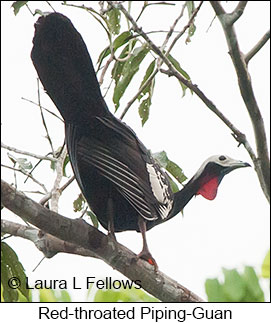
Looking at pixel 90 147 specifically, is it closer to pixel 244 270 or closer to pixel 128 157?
pixel 128 157

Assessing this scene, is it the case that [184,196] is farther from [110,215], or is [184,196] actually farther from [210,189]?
[110,215]

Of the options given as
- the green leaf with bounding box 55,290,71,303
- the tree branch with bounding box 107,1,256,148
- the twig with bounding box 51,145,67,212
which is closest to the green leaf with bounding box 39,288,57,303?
the green leaf with bounding box 55,290,71,303

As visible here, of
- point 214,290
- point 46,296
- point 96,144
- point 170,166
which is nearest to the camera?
point 96,144

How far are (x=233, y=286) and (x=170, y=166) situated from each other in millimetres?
2746

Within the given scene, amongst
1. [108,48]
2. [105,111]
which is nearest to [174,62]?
[108,48]

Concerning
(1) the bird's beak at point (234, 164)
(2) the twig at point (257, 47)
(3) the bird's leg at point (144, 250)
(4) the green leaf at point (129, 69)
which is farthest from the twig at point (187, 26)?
(1) the bird's beak at point (234, 164)

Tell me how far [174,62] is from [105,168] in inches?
31.6

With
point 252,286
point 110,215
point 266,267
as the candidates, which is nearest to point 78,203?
point 110,215

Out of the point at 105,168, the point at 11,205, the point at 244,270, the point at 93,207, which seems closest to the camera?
the point at 11,205

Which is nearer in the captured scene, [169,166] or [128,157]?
[128,157]

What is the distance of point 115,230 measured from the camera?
3.26 m

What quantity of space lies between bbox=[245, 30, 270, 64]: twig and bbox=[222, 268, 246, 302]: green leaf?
121 inches

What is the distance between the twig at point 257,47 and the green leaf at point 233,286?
121 inches

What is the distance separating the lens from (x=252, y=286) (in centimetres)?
594
